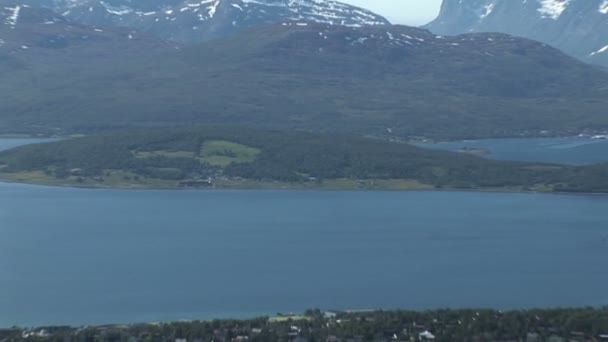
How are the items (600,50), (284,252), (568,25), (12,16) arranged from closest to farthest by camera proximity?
(284,252) < (12,16) < (600,50) < (568,25)

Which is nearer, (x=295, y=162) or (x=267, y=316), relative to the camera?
(x=267, y=316)

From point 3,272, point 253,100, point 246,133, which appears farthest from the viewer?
point 253,100

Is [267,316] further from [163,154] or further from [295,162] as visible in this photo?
[163,154]

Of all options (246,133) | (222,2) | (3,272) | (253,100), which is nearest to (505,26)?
(222,2)

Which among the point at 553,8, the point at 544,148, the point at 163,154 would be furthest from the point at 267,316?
the point at 553,8

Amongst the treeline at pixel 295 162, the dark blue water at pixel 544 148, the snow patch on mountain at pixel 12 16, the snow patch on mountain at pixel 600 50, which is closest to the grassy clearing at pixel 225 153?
the treeline at pixel 295 162

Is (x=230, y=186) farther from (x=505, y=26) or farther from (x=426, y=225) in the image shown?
(x=505, y=26)
